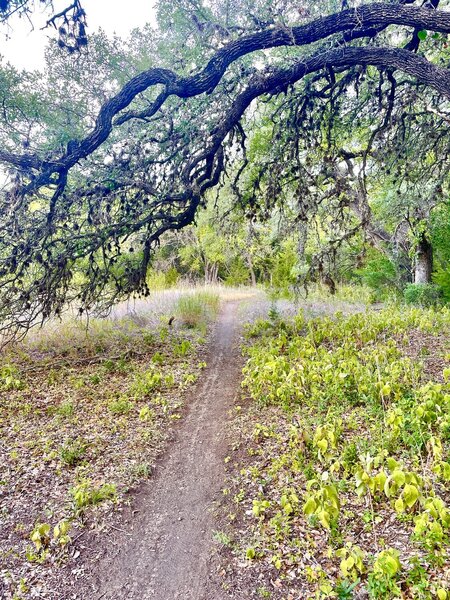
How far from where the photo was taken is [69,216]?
5426mm

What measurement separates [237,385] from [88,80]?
18.3 ft

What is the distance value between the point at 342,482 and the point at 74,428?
314cm

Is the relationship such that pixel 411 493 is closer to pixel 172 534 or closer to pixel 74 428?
pixel 172 534

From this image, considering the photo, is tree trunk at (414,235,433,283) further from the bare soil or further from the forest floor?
the bare soil

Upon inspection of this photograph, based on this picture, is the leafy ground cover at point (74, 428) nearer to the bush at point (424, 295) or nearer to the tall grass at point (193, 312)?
the tall grass at point (193, 312)

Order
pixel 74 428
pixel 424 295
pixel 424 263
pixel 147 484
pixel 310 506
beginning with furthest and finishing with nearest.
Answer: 1. pixel 424 263
2. pixel 424 295
3. pixel 74 428
4. pixel 147 484
5. pixel 310 506

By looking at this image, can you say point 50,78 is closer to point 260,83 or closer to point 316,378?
point 260,83

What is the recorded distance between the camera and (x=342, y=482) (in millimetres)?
2941

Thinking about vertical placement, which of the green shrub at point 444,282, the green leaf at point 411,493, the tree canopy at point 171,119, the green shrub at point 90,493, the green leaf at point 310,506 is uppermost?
the tree canopy at point 171,119

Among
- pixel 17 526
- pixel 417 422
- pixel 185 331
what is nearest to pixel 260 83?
pixel 417 422

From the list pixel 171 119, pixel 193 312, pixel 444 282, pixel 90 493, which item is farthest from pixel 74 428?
pixel 444 282

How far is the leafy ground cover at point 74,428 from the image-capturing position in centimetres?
283

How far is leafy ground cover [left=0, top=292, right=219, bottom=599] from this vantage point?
2.83m

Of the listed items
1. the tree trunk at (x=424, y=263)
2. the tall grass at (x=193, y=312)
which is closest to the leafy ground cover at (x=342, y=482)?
the tall grass at (x=193, y=312)
